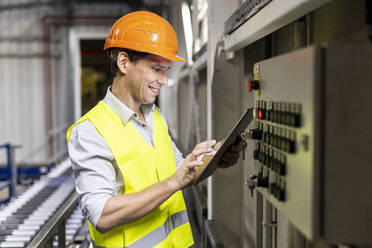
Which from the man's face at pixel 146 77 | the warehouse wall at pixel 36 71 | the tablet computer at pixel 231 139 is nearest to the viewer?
the tablet computer at pixel 231 139

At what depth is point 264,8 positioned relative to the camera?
49.4 inches

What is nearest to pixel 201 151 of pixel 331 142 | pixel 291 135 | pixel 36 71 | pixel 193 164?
pixel 193 164

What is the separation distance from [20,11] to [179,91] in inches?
225

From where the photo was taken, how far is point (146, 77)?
1.46 meters

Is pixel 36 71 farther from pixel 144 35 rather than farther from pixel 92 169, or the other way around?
pixel 92 169

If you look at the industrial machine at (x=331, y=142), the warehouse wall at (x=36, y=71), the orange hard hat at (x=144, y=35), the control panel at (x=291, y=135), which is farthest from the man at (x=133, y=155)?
the warehouse wall at (x=36, y=71)

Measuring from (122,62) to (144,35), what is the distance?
0.46 feet

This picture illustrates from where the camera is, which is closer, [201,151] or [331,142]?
[331,142]

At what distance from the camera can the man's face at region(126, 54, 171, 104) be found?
1.46 m

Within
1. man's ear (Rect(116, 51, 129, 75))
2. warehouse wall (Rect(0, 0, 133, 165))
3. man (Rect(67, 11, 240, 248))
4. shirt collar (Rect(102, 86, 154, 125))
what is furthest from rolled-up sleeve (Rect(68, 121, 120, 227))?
warehouse wall (Rect(0, 0, 133, 165))

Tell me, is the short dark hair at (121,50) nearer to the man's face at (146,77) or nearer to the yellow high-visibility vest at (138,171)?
the man's face at (146,77)

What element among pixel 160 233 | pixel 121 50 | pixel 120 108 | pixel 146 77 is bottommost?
pixel 160 233

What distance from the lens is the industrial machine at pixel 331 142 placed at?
29.6 inches

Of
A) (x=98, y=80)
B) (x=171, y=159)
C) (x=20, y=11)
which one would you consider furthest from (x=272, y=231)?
(x=98, y=80)
